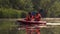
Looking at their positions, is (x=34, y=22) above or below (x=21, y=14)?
above

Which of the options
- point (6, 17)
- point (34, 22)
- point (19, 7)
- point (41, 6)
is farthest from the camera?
point (41, 6)

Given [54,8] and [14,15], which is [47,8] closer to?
[54,8]

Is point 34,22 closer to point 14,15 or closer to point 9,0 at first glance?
point 14,15

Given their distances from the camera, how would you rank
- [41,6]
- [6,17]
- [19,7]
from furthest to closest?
1. [41,6]
2. [19,7]
3. [6,17]

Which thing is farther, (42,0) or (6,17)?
(42,0)

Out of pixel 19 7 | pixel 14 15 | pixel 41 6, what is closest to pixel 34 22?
pixel 14 15

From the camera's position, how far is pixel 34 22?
23391 millimetres

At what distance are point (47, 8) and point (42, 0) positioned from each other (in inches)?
67.8

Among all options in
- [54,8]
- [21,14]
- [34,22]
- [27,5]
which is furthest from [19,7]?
[34,22]

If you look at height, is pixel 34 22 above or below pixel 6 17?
above

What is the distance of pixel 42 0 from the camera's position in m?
44.2

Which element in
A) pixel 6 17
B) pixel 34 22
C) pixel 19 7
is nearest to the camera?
pixel 34 22

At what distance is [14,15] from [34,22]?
13630 mm

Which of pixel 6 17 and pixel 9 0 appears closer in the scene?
pixel 6 17
